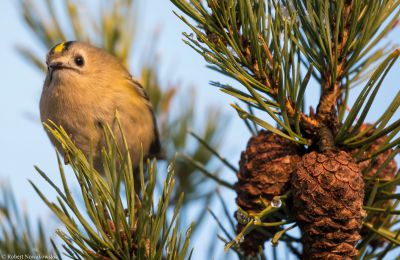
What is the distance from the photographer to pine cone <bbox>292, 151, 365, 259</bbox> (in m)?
1.07

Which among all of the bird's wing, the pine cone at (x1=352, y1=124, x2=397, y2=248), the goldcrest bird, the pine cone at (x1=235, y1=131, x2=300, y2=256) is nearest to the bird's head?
the goldcrest bird

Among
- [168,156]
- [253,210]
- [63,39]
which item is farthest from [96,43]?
[253,210]

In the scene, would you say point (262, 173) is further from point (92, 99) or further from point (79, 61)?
point (79, 61)

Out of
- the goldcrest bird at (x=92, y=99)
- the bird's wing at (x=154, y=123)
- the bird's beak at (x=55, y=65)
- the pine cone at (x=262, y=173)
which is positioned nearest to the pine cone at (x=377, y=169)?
the pine cone at (x=262, y=173)

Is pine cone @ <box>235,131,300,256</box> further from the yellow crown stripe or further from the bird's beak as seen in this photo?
the bird's beak

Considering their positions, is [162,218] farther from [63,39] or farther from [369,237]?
[63,39]

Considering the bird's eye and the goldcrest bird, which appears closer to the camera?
the goldcrest bird

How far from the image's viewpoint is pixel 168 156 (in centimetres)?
213

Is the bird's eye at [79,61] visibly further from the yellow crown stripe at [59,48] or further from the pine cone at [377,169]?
the pine cone at [377,169]

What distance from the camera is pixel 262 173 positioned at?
126cm

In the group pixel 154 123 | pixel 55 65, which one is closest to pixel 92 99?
pixel 55 65

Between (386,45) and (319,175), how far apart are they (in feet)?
1.87

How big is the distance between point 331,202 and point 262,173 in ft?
0.75

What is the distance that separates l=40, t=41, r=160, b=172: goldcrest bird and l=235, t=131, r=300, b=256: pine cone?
918mm
